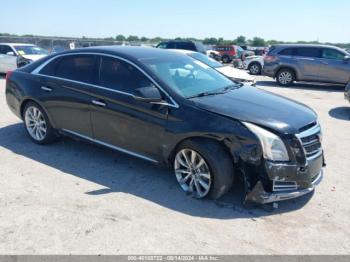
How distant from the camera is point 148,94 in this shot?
167 inches

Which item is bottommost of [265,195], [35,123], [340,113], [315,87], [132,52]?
[315,87]

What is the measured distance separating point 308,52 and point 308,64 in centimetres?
54

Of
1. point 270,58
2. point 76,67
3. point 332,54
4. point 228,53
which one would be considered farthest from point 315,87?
point 228,53

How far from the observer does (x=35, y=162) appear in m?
5.28

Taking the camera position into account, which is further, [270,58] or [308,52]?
[270,58]

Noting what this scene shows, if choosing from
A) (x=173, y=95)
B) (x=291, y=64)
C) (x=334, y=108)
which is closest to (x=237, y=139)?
(x=173, y=95)

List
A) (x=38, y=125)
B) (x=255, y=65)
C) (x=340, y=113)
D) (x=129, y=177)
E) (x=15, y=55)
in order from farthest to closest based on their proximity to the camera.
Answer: (x=255, y=65) → (x=15, y=55) → (x=340, y=113) → (x=38, y=125) → (x=129, y=177)

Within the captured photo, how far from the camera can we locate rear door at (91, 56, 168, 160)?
4.41 metres

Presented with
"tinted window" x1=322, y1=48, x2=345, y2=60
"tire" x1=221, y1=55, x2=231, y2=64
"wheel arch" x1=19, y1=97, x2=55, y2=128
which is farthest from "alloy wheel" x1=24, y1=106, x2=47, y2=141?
"tire" x1=221, y1=55, x2=231, y2=64

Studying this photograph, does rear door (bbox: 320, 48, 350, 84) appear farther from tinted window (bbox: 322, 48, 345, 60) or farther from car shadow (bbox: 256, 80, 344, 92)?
car shadow (bbox: 256, 80, 344, 92)

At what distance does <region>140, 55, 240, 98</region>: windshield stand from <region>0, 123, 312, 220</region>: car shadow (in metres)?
1.07

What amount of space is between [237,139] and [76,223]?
74.0 inches

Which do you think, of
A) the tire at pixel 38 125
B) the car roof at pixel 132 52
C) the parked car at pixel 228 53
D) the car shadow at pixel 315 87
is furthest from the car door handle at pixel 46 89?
the parked car at pixel 228 53

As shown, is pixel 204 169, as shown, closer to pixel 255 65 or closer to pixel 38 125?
pixel 38 125
